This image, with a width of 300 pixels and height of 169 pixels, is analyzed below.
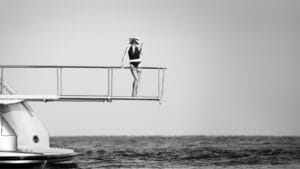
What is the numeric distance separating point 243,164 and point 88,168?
29.2 ft

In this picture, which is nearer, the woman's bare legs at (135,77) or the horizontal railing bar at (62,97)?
the woman's bare legs at (135,77)

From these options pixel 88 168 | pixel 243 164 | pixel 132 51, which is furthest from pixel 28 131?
pixel 243 164

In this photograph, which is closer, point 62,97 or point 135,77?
point 135,77

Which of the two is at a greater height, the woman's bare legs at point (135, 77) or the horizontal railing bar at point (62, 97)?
the woman's bare legs at point (135, 77)

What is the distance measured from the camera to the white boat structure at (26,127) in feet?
105

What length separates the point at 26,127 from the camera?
34312 mm

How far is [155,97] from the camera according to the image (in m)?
32.0

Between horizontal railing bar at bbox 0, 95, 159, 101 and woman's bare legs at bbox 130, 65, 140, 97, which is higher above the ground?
woman's bare legs at bbox 130, 65, 140, 97

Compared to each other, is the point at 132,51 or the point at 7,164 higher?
the point at 132,51

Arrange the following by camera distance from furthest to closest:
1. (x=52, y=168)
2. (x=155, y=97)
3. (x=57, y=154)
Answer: (x=52, y=168) → (x=57, y=154) → (x=155, y=97)

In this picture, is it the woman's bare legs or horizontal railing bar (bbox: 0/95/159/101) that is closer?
the woman's bare legs

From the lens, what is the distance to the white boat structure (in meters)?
32.1

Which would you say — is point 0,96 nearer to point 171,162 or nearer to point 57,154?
point 57,154

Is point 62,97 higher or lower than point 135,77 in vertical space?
lower
